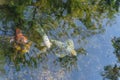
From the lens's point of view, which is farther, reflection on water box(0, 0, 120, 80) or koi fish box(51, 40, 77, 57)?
koi fish box(51, 40, 77, 57)

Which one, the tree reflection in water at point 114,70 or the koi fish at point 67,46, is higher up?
the koi fish at point 67,46

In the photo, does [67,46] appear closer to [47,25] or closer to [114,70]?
[47,25]

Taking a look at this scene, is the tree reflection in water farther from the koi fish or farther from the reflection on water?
the koi fish

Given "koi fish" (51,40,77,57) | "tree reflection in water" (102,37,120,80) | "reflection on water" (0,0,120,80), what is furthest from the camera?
"tree reflection in water" (102,37,120,80)

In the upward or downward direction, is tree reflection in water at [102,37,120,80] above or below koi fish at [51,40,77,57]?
below

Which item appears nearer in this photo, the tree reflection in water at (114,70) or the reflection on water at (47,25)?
the reflection on water at (47,25)

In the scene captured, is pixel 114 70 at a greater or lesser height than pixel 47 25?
lesser

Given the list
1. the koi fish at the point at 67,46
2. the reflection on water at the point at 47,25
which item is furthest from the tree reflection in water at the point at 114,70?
the koi fish at the point at 67,46

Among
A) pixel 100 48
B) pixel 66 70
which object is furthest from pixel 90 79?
pixel 66 70

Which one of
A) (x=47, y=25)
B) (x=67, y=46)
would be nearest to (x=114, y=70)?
(x=67, y=46)

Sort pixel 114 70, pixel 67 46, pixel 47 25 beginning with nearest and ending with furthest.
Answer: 1. pixel 67 46
2. pixel 47 25
3. pixel 114 70

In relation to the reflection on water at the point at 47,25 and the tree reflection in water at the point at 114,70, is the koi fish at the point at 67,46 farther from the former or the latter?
the tree reflection in water at the point at 114,70

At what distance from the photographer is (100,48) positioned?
176 metres

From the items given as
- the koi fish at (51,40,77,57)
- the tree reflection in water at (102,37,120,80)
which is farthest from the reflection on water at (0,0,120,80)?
the tree reflection in water at (102,37,120,80)
